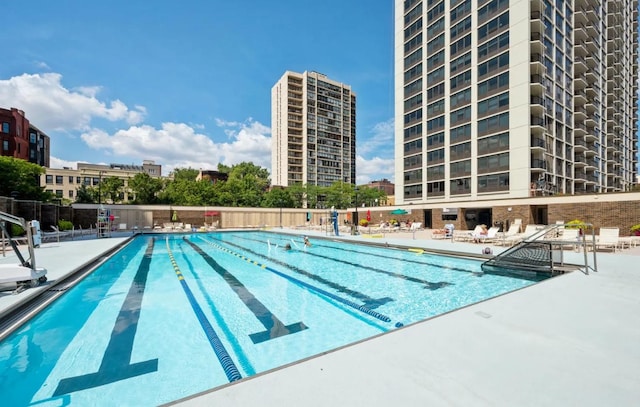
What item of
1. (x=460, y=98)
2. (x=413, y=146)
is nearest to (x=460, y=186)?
(x=413, y=146)

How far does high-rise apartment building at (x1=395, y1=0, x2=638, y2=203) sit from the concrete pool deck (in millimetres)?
29141

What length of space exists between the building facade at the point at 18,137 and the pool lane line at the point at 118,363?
55.4m

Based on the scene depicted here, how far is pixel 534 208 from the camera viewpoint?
23859mm

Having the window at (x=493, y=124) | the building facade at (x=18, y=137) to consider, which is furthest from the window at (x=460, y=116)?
the building facade at (x=18, y=137)

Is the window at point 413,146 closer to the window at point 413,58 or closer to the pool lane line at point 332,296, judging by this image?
the window at point 413,58

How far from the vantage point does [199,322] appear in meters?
5.68

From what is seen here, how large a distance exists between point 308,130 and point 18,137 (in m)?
56.1

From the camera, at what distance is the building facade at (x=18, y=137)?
136 feet

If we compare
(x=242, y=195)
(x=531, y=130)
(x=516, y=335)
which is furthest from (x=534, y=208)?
(x=242, y=195)

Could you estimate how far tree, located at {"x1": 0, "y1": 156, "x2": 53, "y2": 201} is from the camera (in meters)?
24.2

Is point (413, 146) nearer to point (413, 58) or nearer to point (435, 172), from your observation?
point (435, 172)

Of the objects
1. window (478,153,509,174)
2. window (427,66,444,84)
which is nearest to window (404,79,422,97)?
window (427,66,444,84)

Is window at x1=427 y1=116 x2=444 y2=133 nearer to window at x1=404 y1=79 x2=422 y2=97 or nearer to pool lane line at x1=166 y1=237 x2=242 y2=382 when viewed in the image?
window at x1=404 y1=79 x2=422 y2=97

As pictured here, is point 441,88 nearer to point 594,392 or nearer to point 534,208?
point 534,208
